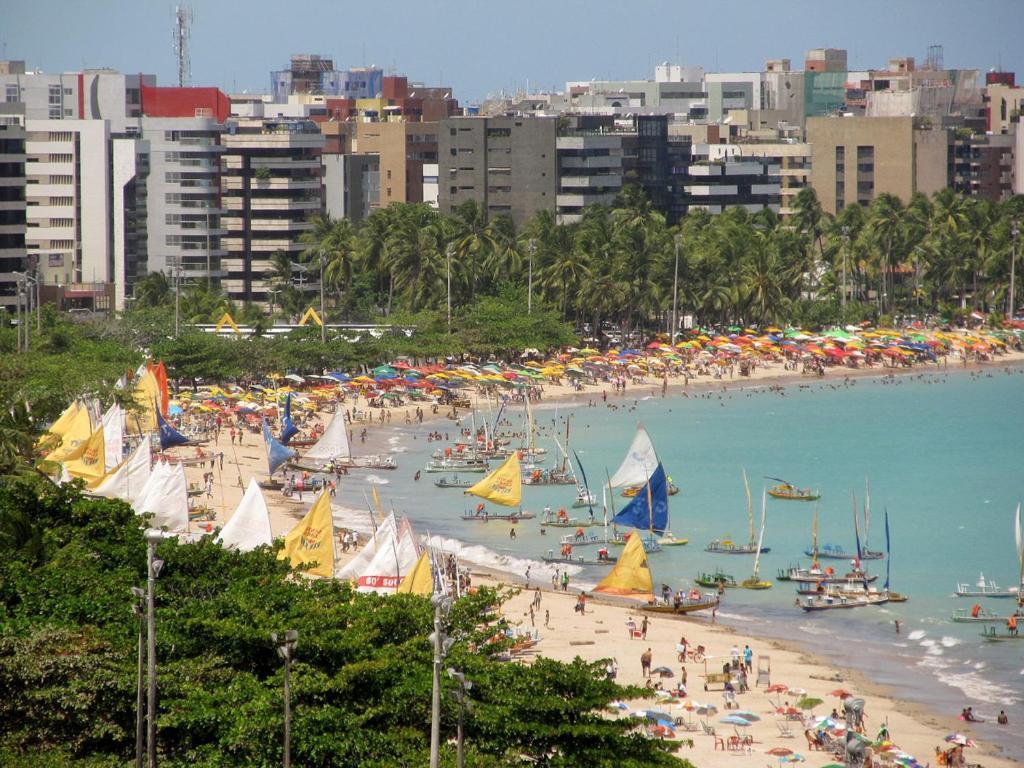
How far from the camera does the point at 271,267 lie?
4988 inches

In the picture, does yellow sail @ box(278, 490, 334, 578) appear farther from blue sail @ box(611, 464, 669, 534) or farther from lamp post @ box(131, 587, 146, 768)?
lamp post @ box(131, 587, 146, 768)

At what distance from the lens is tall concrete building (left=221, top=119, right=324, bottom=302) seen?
5017 inches

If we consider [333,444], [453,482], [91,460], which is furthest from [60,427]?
[453,482]

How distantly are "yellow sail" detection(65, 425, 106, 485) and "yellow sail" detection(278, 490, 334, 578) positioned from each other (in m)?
13.4

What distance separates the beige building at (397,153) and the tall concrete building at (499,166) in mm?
15086

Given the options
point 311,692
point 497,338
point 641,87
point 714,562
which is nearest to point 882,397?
point 497,338

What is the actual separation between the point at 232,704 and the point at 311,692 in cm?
138

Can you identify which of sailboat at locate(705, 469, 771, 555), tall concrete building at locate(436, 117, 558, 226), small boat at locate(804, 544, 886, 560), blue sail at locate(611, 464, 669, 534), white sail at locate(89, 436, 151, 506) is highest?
tall concrete building at locate(436, 117, 558, 226)

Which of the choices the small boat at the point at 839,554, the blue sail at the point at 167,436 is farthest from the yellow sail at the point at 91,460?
the small boat at the point at 839,554

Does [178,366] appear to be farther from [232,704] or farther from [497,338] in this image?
[232,704]

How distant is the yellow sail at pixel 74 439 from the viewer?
6020 centimetres

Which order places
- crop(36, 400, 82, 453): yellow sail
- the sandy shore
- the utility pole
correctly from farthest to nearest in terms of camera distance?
the utility pole, crop(36, 400, 82, 453): yellow sail, the sandy shore

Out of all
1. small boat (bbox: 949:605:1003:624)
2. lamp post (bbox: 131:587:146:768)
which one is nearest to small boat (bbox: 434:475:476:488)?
small boat (bbox: 949:605:1003:624)

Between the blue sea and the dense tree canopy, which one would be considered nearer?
the dense tree canopy
